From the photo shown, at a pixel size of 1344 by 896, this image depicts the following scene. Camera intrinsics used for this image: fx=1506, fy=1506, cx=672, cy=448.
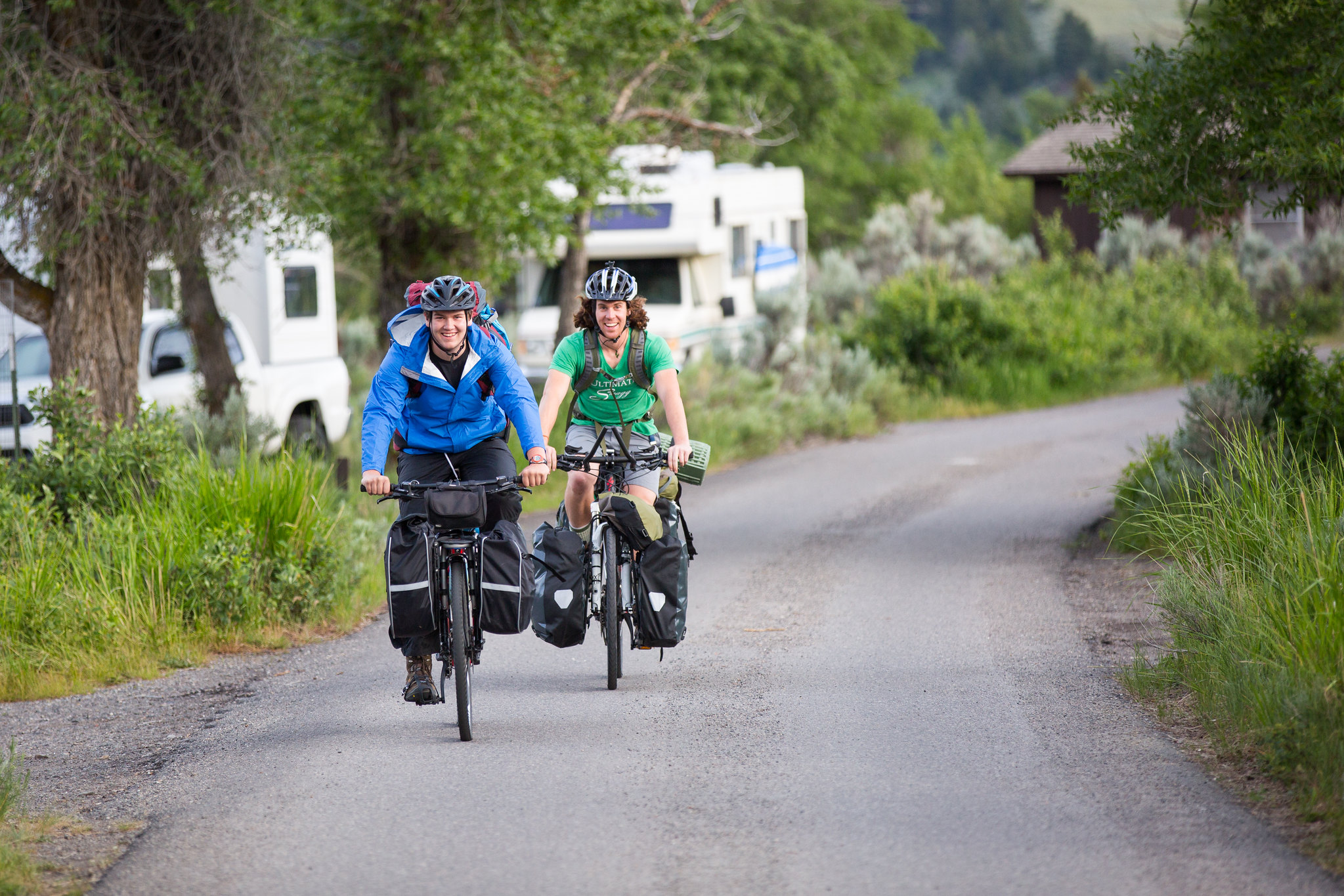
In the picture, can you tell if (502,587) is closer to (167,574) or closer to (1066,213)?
(167,574)

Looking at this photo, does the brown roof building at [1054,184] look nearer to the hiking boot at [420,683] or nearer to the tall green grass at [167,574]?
the tall green grass at [167,574]

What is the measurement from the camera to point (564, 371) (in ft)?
23.5

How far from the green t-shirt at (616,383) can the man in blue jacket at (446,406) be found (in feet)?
2.17

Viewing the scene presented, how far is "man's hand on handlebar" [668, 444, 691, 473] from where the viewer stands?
6.93 metres

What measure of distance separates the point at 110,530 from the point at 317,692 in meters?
2.24

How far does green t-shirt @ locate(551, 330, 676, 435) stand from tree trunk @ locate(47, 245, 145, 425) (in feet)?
17.4

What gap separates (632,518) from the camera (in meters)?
Answer: 7.00

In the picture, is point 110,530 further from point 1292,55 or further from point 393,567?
point 1292,55

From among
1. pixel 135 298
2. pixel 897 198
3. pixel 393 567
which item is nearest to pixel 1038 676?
pixel 393 567

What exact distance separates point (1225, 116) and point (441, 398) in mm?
6025

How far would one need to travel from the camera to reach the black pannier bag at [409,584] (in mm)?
6098

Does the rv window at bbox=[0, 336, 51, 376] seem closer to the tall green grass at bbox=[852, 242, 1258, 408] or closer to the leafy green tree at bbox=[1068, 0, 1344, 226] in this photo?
the leafy green tree at bbox=[1068, 0, 1344, 226]

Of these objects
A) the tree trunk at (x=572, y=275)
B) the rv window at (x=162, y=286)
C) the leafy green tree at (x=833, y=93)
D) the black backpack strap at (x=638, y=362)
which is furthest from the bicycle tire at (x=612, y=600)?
the leafy green tree at (x=833, y=93)

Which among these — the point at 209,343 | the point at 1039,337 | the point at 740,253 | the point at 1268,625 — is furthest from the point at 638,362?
the point at 1039,337
